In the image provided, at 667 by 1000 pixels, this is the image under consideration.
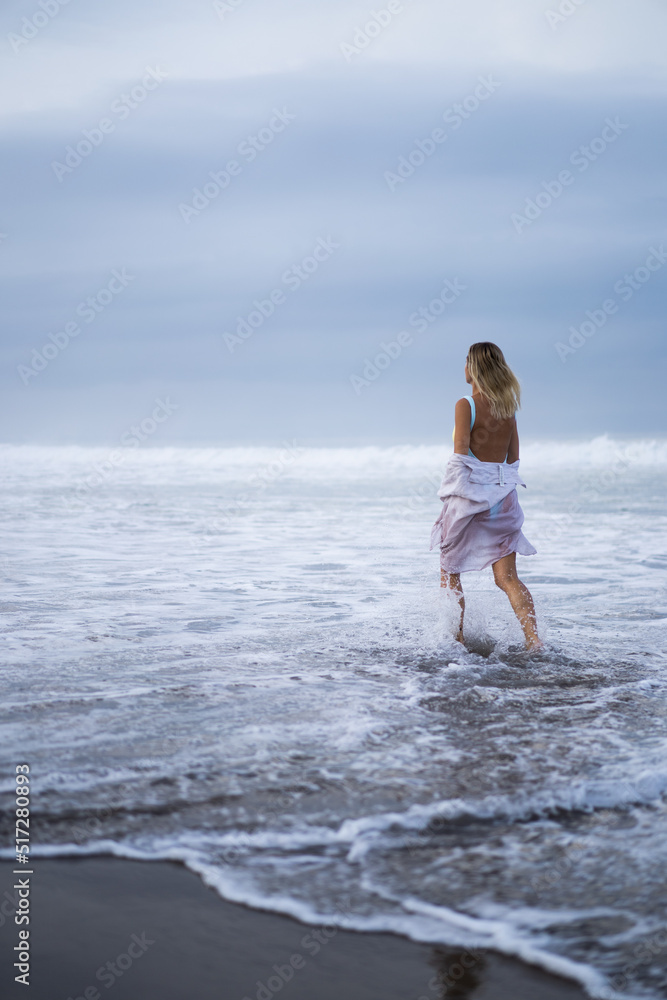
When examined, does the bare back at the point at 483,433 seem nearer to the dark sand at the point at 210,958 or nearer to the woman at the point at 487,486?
the woman at the point at 487,486

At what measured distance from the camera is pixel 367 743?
378 cm

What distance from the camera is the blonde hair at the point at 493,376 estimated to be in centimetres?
545

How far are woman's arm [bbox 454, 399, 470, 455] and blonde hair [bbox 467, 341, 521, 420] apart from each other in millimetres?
151

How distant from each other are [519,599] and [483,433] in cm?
114

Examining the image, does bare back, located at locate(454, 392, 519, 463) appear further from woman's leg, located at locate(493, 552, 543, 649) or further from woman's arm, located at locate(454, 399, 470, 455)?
woman's leg, located at locate(493, 552, 543, 649)

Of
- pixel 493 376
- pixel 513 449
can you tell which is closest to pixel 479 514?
pixel 513 449

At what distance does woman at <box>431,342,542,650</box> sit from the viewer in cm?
549

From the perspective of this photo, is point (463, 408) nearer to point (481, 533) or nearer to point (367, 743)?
point (481, 533)

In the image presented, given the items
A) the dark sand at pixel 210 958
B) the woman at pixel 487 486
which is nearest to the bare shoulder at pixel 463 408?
Answer: the woman at pixel 487 486

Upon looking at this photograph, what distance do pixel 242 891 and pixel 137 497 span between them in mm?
19881

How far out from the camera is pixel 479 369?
5.46m

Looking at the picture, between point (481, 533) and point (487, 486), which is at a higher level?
point (487, 486)

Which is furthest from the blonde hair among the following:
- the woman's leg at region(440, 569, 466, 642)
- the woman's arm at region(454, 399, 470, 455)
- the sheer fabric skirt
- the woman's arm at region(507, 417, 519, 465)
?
the woman's leg at region(440, 569, 466, 642)

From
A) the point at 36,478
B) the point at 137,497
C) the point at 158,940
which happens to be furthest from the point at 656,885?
the point at 36,478
